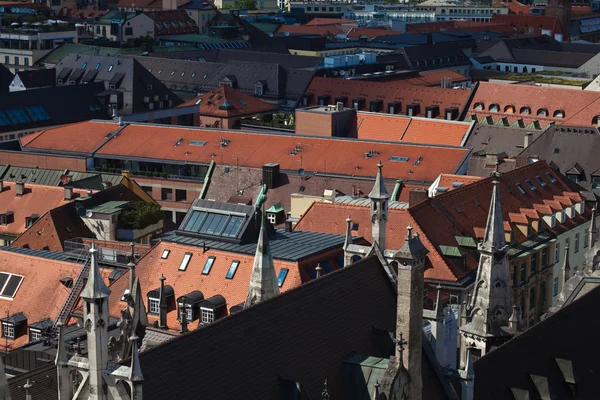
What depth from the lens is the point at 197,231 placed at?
88375 millimetres

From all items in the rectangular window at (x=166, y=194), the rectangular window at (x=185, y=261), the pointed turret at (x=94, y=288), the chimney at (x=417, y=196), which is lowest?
the rectangular window at (x=166, y=194)

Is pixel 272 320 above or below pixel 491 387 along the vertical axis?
above

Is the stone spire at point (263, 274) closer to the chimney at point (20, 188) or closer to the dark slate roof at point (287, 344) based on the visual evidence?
the dark slate roof at point (287, 344)

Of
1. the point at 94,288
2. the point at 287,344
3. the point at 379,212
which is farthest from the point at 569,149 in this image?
the point at 94,288

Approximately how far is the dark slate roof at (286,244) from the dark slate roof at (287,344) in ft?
95.9

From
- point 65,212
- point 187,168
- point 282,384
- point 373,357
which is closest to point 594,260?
point 373,357

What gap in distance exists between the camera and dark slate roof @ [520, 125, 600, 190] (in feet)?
416

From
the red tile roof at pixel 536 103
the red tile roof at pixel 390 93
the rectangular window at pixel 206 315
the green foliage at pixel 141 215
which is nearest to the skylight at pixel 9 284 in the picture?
the rectangular window at pixel 206 315

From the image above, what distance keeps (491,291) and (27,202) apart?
60.8 metres

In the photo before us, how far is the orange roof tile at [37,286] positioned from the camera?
8569 cm

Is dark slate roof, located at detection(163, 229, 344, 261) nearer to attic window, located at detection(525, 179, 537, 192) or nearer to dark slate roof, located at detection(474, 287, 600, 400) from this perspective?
attic window, located at detection(525, 179, 537, 192)

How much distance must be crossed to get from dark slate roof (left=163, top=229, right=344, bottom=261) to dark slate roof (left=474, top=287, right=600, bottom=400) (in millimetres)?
25821

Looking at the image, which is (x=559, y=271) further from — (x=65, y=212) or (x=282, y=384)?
(x=282, y=384)

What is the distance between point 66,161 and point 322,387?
9144 cm
